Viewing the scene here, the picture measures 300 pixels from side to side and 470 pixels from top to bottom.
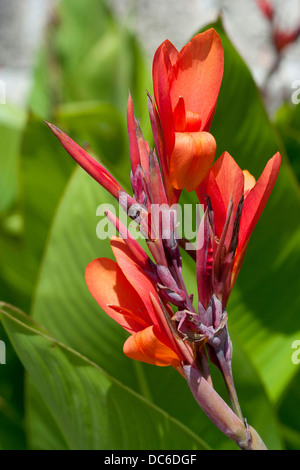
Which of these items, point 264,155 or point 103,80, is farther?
point 103,80

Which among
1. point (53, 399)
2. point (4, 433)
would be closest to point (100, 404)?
point (53, 399)

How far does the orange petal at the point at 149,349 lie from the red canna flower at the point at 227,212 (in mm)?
32

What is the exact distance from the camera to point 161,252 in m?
0.25

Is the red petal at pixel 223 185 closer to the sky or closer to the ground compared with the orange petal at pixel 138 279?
closer to the sky

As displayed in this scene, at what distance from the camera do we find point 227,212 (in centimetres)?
24

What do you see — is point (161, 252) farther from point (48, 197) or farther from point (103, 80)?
point (103, 80)

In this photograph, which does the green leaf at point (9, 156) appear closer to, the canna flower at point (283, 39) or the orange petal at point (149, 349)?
the canna flower at point (283, 39)

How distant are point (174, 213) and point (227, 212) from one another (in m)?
0.03

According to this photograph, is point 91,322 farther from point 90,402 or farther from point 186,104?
point 186,104

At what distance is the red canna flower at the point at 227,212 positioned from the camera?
0.25m

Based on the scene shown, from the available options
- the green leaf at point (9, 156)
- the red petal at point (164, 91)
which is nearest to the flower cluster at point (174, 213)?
the red petal at point (164, 91)

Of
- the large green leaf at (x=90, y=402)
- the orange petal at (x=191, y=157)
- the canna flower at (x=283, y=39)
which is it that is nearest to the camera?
→ the orange petal at (x=191, y=157)
